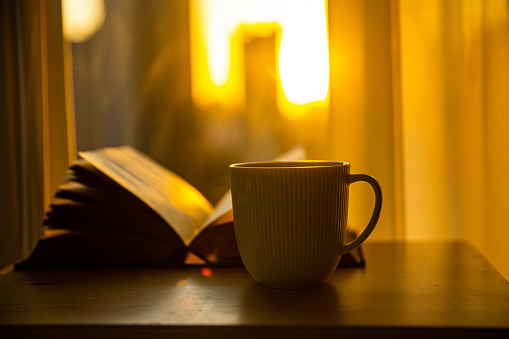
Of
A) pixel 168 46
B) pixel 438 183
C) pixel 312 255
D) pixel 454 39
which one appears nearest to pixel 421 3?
pixel 454 39

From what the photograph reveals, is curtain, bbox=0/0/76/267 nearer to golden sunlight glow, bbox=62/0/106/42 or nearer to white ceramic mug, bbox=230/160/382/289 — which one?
golden sunlight glow, bbox=62/0/106/42

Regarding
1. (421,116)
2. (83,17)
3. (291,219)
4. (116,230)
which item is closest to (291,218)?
(291,219)

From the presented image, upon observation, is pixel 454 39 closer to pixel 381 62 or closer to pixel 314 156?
pixel 381 62

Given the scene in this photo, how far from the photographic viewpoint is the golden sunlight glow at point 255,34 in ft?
3.63

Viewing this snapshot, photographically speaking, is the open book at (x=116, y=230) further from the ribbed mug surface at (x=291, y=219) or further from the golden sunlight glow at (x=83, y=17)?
the golden sunlight glow at (x=83, y=17)

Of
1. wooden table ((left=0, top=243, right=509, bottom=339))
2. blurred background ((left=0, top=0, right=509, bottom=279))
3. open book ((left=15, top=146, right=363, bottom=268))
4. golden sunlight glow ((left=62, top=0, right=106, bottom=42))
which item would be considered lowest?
wooden table ((left=0, top=243, right=509, bottom=339))

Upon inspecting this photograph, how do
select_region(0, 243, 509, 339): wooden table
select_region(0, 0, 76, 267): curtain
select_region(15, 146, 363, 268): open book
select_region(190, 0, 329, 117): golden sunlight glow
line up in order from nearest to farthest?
select_region(0, 243, 509, 339): wooden table < select_region(15, 146, 363, 268): open book < select_region(0, 0, 76, 267): curtain < select_region(190, 0, 329, 117): golden sunlight glow

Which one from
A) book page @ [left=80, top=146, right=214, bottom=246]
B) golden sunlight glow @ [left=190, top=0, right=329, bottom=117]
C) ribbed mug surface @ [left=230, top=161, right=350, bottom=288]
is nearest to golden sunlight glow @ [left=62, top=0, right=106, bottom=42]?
golden sunlight glow @ [left=190, top=0, right=329, bottom=117]

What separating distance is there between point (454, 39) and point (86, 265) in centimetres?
82

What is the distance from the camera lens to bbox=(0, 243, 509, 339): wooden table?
40 cm

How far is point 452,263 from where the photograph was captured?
606 millimetres

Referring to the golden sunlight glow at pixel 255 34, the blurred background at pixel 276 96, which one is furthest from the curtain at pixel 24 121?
the golden sunlight glow at pixel 255 34

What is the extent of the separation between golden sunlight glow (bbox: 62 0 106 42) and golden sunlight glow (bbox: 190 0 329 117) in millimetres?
221

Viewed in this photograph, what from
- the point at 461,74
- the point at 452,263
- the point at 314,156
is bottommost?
the point at 452,263
